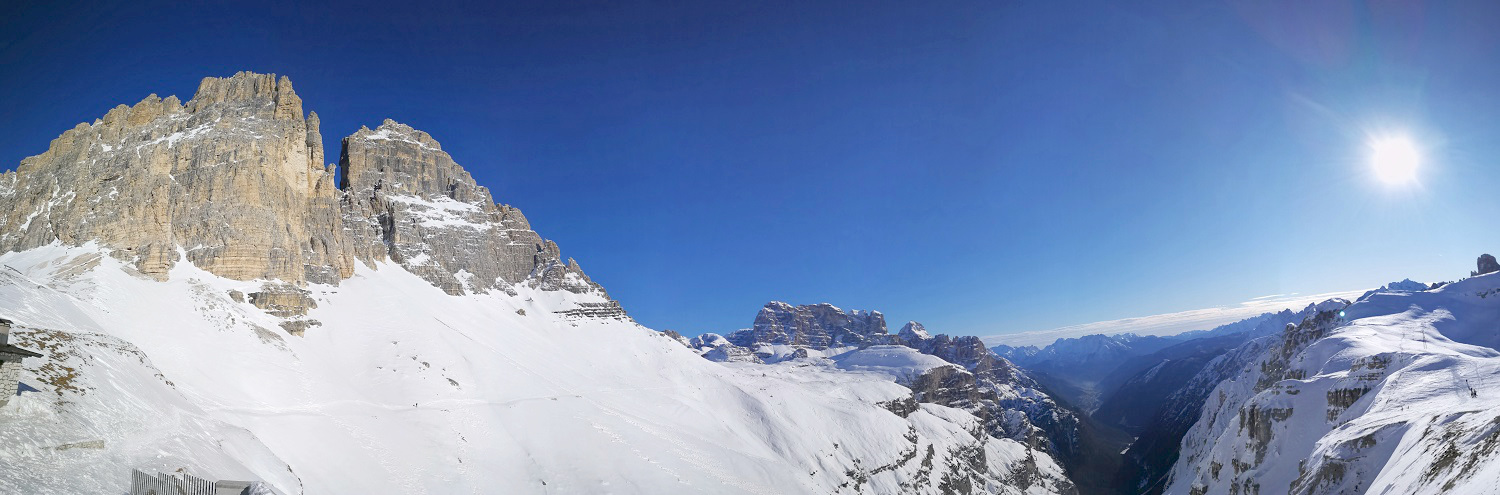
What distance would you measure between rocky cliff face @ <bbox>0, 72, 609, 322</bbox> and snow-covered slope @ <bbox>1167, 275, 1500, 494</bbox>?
302 ft

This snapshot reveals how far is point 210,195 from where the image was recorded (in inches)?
2790

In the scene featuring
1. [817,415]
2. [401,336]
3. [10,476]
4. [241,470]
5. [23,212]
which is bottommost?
[817,415]

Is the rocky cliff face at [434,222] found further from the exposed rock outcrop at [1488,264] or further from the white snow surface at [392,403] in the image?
the exposed rock outcrop at [1488,264]

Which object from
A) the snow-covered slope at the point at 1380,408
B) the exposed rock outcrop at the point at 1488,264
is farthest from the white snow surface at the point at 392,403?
the exposed rock outcrop at the point at 1488,264

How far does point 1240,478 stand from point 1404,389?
53.3 feet

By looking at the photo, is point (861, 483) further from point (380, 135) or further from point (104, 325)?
point (380, 135)

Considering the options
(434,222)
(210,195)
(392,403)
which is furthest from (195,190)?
(434,222)

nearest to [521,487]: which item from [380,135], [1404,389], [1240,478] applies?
[1240,478]

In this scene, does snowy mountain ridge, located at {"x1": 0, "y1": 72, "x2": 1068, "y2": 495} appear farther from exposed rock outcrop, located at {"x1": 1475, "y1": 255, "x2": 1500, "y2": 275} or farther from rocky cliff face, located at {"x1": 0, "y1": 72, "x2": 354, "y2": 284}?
exposed rock outcrop, located at {"x1": 1475, "y1": 255, "x2": 1500, "y2": 275}

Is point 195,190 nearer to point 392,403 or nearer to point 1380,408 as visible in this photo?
point 392,403

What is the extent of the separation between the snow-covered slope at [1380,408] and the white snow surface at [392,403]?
148ft

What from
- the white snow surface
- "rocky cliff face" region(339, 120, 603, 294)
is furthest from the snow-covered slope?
"rocky cliff face" region(339, 120, 603, 294)

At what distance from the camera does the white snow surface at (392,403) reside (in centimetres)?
2534

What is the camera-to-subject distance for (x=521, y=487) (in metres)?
57.7
